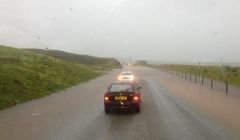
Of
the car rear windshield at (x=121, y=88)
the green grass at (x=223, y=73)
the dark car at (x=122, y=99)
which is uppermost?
the car rear windshield at (x=121, y=88)

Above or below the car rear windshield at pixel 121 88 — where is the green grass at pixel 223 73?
below

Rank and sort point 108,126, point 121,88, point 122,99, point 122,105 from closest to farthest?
1. point 108,126
2. point 122,105
3. point 122,99
4. point 121,88

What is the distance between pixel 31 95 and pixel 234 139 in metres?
18.1

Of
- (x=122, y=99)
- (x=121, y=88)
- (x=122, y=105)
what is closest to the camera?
(x=122, y=105)

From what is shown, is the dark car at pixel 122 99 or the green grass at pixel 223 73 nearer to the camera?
the dark car at pixel 122 99

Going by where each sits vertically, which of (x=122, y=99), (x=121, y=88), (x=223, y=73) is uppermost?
(x=121, y=88)

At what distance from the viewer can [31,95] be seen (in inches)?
992

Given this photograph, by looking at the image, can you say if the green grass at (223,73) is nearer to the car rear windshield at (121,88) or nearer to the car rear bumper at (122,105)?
the car rear windshield at (121,88)

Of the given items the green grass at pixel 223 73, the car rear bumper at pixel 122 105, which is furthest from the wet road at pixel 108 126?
the green grass at pixel 223 73

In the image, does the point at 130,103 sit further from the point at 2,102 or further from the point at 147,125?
the point at 2,102

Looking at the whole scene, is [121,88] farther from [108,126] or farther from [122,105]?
[108,126]

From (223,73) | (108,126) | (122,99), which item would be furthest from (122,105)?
(223,73)

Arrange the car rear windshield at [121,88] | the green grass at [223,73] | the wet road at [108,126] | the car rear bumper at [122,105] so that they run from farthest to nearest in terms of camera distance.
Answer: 1. the green grass at [223,73]
2. the car rear windshield at [121,88]
3. the car rear bumper at [122,105]
4. the wet road at [108,126]

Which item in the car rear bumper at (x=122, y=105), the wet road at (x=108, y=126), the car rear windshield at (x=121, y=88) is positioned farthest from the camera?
the car rear windshield at (x=121, y=88)
